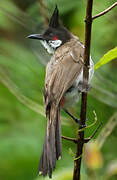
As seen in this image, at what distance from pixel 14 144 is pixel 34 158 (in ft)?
0.72

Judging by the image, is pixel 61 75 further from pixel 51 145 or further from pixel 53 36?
pixel 51 145

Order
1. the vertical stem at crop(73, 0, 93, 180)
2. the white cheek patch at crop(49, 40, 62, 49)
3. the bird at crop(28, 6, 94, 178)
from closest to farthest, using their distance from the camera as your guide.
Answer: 1. the vertical stem at crop(73, 0, 93, 180)
2. the bird at crop(28, 6, 94, 178)
3. the white cheek patch at crop(49, 40, 62, 49)

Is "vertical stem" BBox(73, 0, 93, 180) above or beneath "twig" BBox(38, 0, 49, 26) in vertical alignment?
beneath

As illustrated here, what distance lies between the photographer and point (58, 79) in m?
2.70

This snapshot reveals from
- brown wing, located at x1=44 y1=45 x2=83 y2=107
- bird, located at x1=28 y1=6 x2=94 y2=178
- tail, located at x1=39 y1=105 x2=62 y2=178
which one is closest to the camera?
tail, located at x1=39 y1=105 x2=62 y2=178

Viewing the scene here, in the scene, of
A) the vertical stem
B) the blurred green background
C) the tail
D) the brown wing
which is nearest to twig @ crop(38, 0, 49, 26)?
the blurred green background

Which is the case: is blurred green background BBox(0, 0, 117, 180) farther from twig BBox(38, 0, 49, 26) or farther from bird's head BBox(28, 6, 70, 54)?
bird's head BBox(28, 6, 70, 54)

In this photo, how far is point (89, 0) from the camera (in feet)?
5.58

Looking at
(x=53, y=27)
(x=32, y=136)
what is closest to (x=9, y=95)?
(x=32, y=136)

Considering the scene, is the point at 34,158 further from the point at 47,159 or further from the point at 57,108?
the point at 47,159

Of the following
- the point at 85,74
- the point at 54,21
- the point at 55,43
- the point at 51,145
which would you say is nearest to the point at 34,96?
the point at 55,43

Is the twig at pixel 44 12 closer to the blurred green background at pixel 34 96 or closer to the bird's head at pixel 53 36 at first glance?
the blurred green background at pixel 34 96

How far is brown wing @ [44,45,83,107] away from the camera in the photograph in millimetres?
2615

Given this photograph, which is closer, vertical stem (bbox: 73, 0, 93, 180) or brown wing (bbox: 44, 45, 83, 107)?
vertical stem (bbox: 73, 0, 93, 180)
